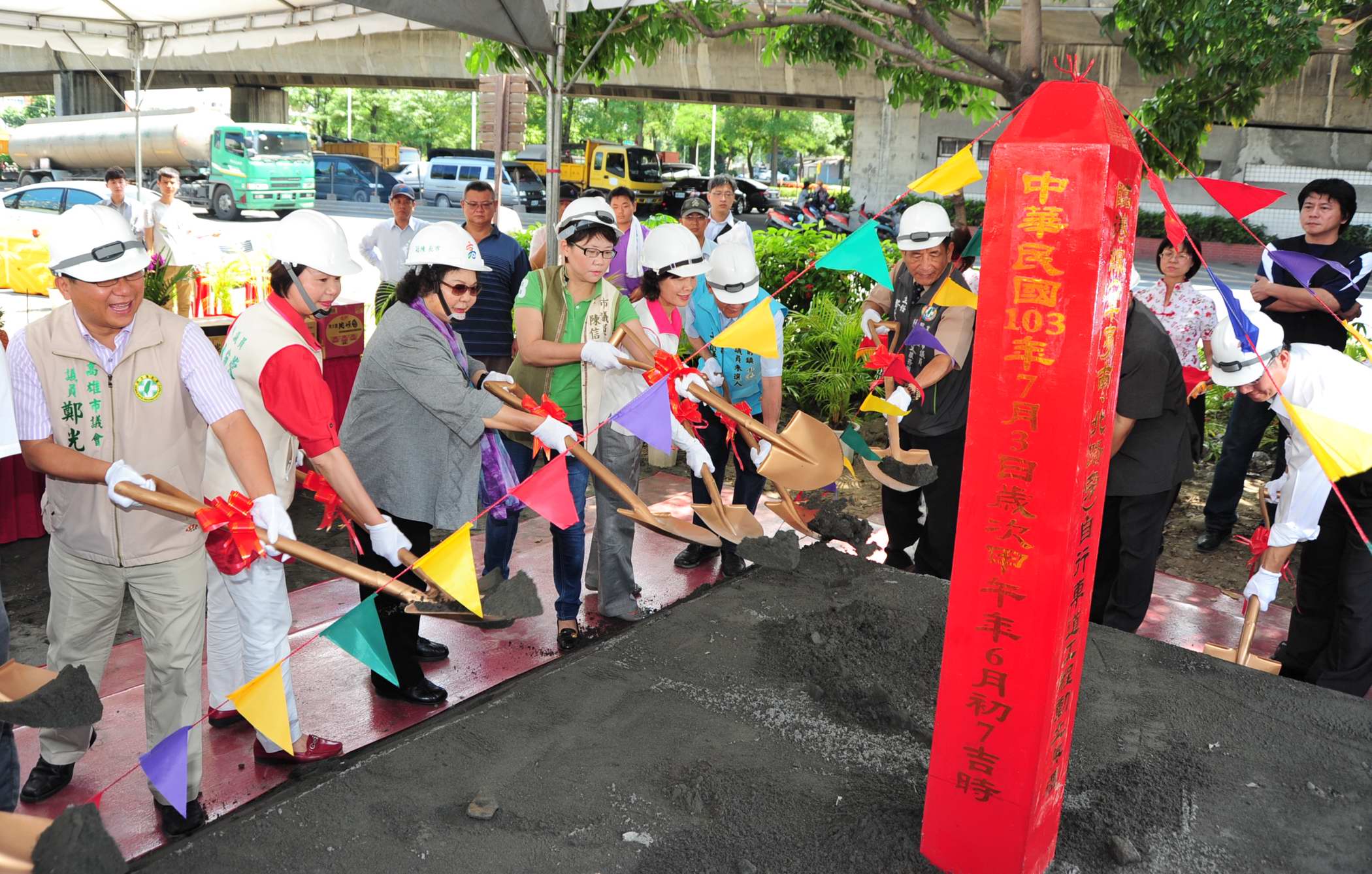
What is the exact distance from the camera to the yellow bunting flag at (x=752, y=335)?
424cm

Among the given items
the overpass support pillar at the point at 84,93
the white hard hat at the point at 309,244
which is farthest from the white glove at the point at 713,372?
the overpass support pillar at the point at 84,93

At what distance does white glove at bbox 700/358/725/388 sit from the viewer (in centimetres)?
495

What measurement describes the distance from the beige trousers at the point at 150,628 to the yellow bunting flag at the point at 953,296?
3.07m

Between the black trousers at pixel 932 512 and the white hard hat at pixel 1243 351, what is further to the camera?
the black trousers at pixel 932 512

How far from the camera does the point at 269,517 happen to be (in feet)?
9.93

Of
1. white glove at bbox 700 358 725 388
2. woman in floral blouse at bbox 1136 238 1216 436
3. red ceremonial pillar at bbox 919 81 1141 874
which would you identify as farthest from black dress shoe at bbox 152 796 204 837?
woman in floral blouse at bbox 1136 238 1216 436

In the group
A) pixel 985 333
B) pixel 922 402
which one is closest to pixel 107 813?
pixel 985 333

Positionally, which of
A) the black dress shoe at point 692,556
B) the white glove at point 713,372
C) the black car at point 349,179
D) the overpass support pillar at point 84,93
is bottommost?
the black dress shoe at point 692,556

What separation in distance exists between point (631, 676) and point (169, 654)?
147 centimetres

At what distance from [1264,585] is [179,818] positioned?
12.7ft

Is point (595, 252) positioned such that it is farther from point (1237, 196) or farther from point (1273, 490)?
point (1273, 490)

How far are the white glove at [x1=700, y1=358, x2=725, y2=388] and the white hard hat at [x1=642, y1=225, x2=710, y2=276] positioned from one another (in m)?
0.61

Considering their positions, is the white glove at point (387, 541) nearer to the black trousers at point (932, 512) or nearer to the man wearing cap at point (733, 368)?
the man wearing cap at point (733, 368)

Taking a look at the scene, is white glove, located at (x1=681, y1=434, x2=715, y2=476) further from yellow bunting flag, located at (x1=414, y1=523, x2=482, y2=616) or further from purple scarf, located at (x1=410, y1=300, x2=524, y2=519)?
yellow bunting flag, located at (x1=414, y1=523, x2=482, y2=616)
